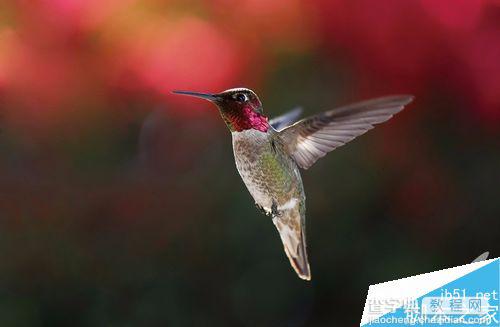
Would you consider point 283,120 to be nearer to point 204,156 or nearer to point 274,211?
point 274,211

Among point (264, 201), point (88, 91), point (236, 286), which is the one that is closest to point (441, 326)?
point (264, 201)

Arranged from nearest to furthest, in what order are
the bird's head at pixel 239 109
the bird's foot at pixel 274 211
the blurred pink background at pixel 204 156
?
the bird's head at pixel 239 109 < the bird's foot at pixel 274 211 < the blurred pink background at pixel 204 156

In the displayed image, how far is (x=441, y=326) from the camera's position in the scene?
86 cm

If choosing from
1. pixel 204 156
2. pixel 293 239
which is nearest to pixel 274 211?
pixel 293 239

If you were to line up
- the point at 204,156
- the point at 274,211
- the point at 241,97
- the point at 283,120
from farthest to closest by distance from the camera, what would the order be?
the point at 204,156
the point at 283,120
the point at 274,211
the point at 241,97

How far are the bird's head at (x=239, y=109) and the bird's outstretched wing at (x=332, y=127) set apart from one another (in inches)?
2.4

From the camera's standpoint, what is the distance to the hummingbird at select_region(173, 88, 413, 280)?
2.03 feet

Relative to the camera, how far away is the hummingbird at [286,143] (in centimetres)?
62

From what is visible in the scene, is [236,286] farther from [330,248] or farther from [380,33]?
[380,33]

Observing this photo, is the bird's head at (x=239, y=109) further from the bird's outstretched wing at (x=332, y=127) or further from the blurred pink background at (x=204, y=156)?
the blurred pink background at (x=204, y=156)

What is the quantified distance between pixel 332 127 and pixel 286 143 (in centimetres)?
7

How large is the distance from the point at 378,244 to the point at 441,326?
478 millimetres

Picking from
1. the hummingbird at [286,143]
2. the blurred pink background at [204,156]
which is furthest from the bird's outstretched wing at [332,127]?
the blurred pink background at [204,156]

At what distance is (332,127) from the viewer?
2.30ft
